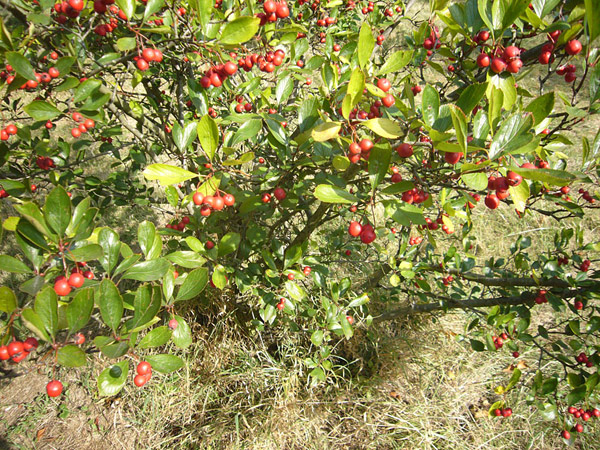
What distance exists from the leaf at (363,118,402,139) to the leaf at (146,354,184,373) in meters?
0.87

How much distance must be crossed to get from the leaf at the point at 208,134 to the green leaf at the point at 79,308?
1.68 feet

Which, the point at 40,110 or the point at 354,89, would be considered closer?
the point at 354,89

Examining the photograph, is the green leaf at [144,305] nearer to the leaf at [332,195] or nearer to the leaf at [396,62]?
the leaf at [332,195]

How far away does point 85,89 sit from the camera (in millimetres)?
1229

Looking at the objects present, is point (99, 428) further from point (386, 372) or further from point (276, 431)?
point (386, 372)

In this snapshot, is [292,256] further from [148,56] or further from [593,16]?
[593,16]

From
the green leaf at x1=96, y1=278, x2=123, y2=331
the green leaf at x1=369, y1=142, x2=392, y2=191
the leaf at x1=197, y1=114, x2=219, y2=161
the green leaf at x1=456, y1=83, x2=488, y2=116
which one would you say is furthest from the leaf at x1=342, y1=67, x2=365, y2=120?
the green leaf at x1=96, y1=278, x2=123, y2=331

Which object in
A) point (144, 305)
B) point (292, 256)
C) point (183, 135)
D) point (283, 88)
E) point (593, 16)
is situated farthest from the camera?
point (292, 256)

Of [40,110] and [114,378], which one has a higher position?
[40,110]

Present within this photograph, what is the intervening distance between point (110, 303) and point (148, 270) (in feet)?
0.58

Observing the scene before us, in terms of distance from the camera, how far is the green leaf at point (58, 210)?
884 millimetres

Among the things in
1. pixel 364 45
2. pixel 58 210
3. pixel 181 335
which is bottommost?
pixel 181 335

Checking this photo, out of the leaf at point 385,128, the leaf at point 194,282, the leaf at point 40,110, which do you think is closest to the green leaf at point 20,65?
the leaf at point 40,110

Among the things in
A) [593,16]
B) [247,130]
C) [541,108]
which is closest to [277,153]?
[247,130]
